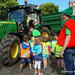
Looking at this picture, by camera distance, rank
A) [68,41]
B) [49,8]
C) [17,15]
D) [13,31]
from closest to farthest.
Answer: [68,41] < [13,31] < [17,15] < [49,8]

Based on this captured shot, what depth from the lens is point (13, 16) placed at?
15.7 ft

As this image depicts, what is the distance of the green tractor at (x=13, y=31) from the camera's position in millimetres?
3320

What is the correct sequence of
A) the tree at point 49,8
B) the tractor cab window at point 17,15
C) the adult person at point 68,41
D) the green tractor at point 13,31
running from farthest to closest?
the tree at point 49,8
the tractor cab window at point 17,15
the green tractor at point 13,31
the adult person at point 68,41

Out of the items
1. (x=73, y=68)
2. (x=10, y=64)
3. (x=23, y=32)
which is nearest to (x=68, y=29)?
Result: (x=73, y=68)

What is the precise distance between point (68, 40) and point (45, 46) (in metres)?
1.60

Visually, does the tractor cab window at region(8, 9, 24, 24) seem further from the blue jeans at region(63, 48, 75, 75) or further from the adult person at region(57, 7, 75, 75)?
the blue jeans at region(63, 48, 75, 75)

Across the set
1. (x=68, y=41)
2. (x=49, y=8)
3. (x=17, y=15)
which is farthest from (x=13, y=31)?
(x=49, y=8)

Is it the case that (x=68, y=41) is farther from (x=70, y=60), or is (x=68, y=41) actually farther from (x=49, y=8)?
(x=49, y=8)

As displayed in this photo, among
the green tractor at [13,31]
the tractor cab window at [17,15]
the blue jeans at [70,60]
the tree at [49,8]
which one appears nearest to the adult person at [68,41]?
the blue jeans at [70,60]

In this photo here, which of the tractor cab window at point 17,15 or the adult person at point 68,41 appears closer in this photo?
the adult person at point 68,41

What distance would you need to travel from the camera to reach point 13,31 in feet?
14.7

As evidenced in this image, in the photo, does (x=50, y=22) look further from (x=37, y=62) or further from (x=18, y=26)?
(x=37, y=62)

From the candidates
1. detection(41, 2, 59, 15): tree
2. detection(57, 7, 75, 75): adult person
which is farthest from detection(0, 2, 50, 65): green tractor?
detection(41, 2, 59, 15): tree

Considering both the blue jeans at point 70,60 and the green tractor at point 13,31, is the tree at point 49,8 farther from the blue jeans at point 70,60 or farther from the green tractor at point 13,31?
the blue jeans at point 70,60
